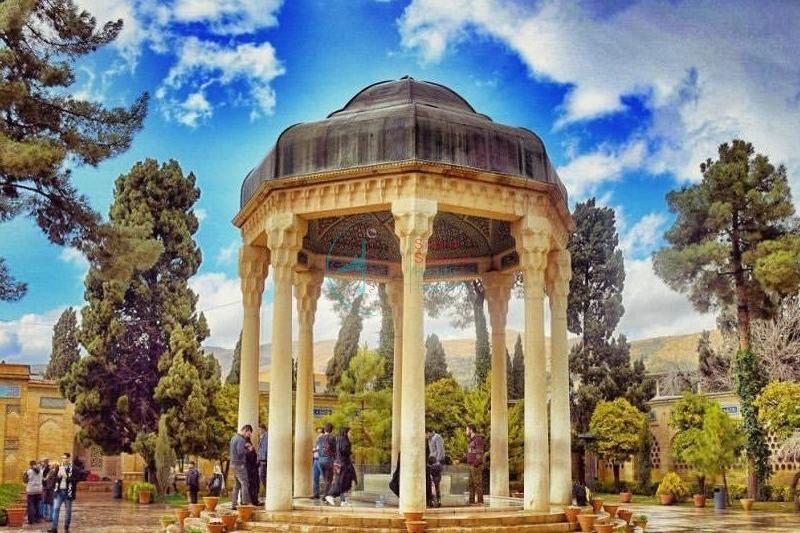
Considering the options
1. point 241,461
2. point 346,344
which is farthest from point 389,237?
Answer: point 346,344

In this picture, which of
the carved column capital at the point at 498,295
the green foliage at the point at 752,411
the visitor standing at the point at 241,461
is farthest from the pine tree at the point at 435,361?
the visitor standing at the point at 241,461

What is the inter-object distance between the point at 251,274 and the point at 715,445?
2111cm

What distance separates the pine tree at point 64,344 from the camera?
51.4 meters

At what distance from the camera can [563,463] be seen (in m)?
17.0

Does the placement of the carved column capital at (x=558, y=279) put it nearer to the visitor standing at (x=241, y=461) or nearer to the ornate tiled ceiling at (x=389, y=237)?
the ornate tiled ceiling at (x=389, y=237)

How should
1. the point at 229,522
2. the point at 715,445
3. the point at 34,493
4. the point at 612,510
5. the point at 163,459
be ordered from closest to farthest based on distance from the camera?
the point at 229,522
the point at 612,510
the point at 34,493
the point at 715,445
the point at 163,459

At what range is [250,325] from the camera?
62.7ft

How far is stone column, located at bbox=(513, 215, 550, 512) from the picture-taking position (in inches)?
622

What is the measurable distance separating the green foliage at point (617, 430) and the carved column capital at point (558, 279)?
22.6m

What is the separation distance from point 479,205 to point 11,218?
10462mm

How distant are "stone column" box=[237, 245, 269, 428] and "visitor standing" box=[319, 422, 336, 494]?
1561mm

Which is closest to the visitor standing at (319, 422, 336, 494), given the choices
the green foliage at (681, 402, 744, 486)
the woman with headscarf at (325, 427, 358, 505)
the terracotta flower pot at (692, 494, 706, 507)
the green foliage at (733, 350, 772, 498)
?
the woman with headscarf at (325, 427, 358, 505)

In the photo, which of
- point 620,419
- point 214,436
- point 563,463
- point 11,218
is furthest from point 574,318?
point 11,218

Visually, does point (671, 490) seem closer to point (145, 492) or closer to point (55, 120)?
point (145, 492)
